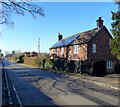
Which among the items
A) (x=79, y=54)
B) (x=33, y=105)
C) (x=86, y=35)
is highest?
(x=86, y=35)

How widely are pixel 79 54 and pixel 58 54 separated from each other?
11.5 metres

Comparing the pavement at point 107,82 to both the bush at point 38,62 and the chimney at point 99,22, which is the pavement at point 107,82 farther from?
the bush at point 38,62

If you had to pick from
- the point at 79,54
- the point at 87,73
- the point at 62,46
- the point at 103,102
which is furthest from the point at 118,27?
the point at 62,46

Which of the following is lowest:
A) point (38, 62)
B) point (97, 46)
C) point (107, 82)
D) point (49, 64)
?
point (107, 82)

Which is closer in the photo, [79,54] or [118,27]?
[118,27]

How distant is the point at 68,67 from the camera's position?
40875 millimetres

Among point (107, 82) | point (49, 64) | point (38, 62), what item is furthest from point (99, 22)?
point (107, 82)

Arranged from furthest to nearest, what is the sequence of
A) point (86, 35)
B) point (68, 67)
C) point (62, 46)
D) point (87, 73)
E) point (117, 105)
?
1. point (62, 46)
2. point (86, 35)
3. point (68, 67)
4. point (87, 73)
5. point (117, 105)

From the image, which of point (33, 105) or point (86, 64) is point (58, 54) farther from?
point (33, 105)

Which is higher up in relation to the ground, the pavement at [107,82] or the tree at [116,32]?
the tree at [116,32]

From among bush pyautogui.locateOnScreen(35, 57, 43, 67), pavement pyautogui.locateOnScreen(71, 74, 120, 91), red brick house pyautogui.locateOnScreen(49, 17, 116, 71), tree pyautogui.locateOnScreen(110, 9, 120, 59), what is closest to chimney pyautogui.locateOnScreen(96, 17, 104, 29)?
red brick house pyautogui.locateOnScreen(49, 17, 116, 71)

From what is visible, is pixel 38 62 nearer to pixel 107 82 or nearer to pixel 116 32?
pixel 116 32

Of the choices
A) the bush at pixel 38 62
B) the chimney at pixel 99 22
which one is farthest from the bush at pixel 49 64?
the chimney at pixel 99 22

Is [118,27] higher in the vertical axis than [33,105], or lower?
higher
